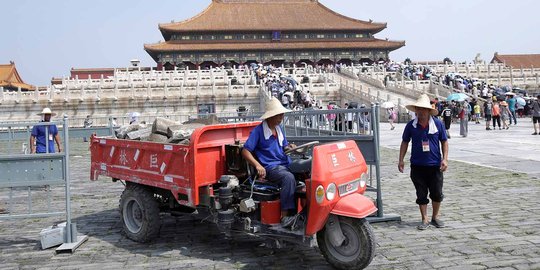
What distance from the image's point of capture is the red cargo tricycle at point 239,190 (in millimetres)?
4159

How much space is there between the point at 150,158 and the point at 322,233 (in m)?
2.09

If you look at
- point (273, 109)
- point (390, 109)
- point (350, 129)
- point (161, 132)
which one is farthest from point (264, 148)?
point (390, 109)

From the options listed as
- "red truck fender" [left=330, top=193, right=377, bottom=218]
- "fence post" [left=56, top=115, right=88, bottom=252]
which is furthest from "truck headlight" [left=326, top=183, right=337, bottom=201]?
"fence post" [left=56, top=115, right=88, bottom=252]

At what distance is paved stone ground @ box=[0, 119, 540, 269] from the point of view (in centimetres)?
452

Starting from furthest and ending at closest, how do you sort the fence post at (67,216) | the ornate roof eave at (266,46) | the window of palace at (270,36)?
the window of palace at (270,36) → the ornate roof eave at (266,46) → the fence post at (67,216)

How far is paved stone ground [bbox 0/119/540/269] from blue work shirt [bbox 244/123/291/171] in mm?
908

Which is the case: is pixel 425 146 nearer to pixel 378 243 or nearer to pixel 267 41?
pixel 378 243

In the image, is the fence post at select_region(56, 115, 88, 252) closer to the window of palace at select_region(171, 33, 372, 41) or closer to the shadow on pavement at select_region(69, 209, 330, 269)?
the shadow on pavement at select_region(69, 209, 330, 269)

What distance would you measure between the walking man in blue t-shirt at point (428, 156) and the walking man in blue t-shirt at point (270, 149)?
1.66 m

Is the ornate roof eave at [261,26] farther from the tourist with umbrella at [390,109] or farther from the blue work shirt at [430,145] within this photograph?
the blue work shirt at [430,145]

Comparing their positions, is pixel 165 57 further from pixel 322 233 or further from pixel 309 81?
pixel 322 233

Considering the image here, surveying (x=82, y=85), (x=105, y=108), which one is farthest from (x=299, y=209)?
(x=82, y=85)

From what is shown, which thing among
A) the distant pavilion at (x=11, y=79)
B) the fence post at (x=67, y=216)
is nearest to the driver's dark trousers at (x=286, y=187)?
the fence post at (x=67, y=216)

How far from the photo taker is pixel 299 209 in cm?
440
